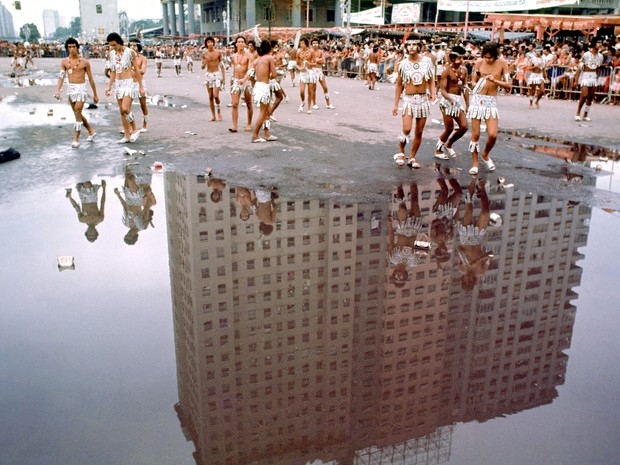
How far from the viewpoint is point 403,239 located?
6836mm

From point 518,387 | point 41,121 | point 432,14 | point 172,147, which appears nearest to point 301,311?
point 518,387

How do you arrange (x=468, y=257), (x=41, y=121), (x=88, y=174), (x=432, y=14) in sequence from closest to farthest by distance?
(x=468, y=257), (x=88, y=174), (x=41, y=121), (x=432, y=14)

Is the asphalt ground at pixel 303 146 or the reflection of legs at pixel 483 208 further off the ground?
the asphalt ground at pixel 303 146

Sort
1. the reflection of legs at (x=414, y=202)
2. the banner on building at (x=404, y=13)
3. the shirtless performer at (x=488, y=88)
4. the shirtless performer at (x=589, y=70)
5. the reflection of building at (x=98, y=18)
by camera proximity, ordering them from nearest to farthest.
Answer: the reflection of legs at (x=414, y=202) → the shirtless performer at (x=488, y=88) → the shirtless performer at (x=589, y=70) → the banner on building at (x=404, y=13) → the reflection of building at (x=98, y=18)

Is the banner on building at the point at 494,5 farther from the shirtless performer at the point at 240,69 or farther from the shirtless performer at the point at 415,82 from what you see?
the shirtless performer at the point at 415,82

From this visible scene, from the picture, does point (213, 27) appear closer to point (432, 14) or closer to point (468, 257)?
point (432, 14)

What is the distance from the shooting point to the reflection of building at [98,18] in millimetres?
124875

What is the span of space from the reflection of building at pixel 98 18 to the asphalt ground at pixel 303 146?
390 ft

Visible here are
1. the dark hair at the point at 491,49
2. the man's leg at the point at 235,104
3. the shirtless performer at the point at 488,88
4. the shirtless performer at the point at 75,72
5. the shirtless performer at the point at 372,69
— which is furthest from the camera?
the shirtless performer at the point at 372,69

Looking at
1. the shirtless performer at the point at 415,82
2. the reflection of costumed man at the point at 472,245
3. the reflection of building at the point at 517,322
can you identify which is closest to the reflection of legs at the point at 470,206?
the reflection of costumed man at the point at 472,245

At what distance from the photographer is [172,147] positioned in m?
12.2

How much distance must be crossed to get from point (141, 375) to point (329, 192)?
5.15 m

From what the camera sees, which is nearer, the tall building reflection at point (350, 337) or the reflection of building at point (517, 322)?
the tall building reflection at point (350, 337)

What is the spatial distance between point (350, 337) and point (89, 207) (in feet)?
15.8
